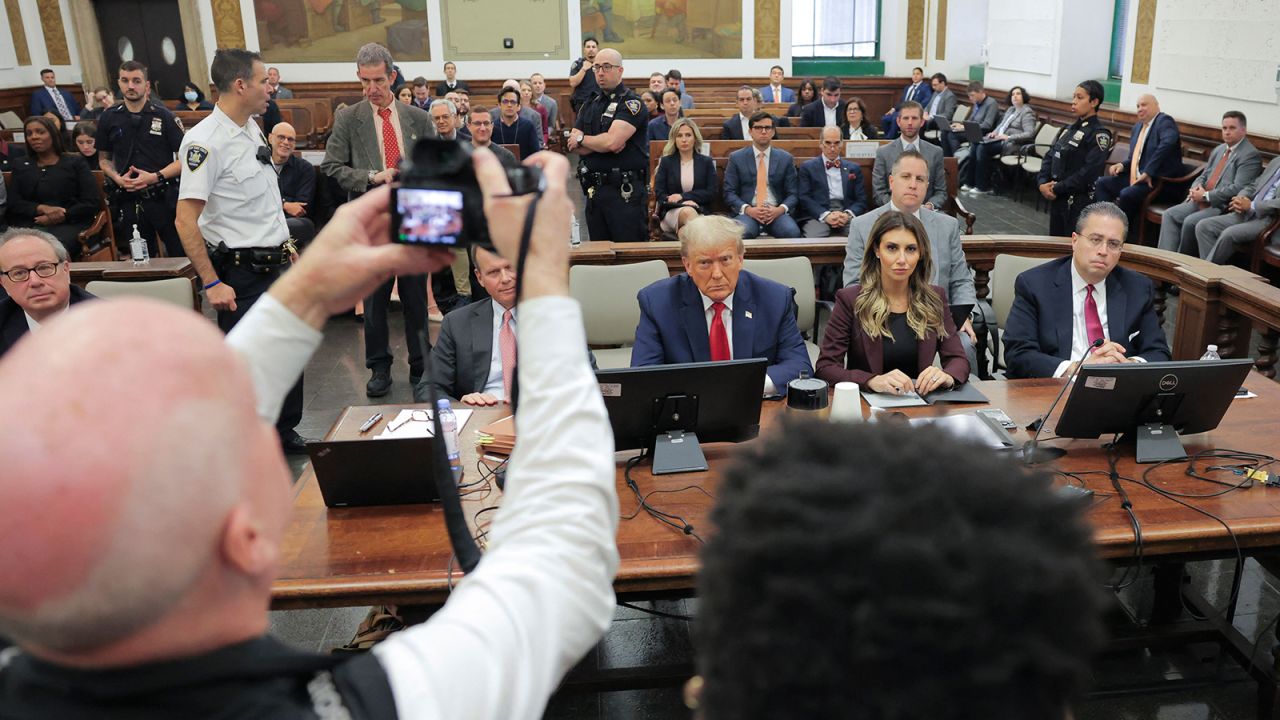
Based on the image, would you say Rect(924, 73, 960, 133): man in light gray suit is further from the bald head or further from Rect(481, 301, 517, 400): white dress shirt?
the bald head

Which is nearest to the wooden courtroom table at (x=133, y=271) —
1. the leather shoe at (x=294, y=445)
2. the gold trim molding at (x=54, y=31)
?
the leather shoe at (x=294, y=445)

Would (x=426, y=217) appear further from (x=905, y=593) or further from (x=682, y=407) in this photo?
(x=682, y=407)

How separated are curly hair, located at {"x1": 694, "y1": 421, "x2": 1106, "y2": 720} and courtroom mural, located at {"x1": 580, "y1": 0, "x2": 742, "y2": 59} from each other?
14592mm

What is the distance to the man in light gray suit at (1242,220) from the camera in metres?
6.41

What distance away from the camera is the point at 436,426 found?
93 centimetres

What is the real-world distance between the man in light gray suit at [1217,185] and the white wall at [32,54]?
13.9 m

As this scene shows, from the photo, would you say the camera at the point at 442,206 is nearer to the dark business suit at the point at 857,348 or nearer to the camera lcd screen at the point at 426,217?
the camera lcd screen at the point at 426,217

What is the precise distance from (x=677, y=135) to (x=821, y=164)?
1.04 m

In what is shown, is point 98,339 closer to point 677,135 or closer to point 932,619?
point 932,619

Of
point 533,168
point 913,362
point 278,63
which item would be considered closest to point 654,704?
point 913,362

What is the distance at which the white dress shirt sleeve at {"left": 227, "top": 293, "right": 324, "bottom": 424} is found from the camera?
0.93 metres

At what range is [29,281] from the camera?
10.3 ft

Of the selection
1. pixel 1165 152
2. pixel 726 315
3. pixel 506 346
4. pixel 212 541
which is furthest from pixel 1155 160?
pixel 212 541

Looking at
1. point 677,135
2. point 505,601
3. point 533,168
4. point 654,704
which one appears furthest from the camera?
point 677,135
